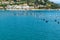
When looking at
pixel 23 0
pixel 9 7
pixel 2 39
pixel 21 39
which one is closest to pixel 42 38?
pixel 21 39

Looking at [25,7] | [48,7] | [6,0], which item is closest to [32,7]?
[25,7]

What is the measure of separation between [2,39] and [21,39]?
6.92ft

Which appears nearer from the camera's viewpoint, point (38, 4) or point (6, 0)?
point (38, 4)

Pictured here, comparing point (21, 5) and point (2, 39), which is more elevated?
point (2, 39)

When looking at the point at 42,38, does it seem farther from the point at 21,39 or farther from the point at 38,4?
the point at 38,4

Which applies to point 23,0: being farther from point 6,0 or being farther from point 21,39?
point 21,39

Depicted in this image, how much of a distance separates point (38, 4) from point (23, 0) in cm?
1672

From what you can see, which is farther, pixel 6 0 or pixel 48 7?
pixel 6 0

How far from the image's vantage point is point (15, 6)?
12094 cm

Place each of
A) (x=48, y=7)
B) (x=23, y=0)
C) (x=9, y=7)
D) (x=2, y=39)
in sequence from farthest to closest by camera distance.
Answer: (x=23, y=0) < (x=48, y=7) < (x=9, y=7) < (x=2, y=39)

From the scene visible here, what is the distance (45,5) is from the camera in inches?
5138

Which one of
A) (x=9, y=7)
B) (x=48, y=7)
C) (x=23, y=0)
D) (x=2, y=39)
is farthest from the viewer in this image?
(x=23, y=0)

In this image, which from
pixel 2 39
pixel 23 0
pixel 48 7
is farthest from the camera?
pixel 23 0

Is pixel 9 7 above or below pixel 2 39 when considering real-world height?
below
